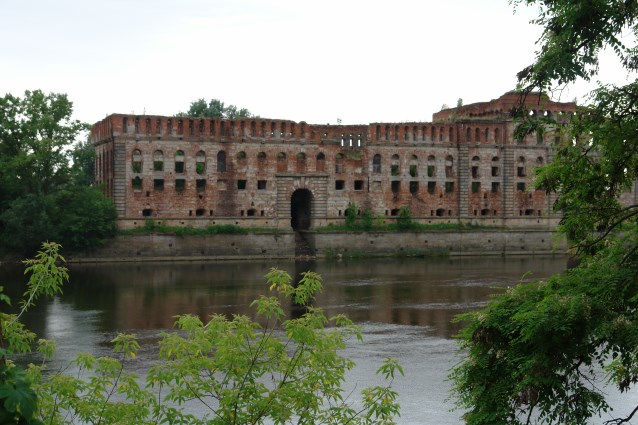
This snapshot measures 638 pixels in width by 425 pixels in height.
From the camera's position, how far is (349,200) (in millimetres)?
50938

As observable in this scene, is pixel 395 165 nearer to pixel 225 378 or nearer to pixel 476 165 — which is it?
pixel 476 165

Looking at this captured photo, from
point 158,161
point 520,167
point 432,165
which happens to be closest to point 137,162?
point 158,161

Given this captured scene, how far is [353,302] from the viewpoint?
28.5 meters

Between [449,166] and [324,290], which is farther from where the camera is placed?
[449,166]

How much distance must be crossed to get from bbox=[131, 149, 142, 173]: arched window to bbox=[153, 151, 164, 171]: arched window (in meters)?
0.77

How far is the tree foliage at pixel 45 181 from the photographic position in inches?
1652

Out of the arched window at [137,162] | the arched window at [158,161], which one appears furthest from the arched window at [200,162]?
the arched window at [137,162]

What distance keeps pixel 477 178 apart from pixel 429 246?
6.12m

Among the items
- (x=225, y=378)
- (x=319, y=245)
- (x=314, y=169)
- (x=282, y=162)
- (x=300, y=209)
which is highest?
(x=282, y=162)

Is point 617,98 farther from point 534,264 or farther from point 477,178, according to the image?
point 477,178

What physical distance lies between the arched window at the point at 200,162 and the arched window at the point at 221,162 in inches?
35.8

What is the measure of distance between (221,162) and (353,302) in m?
22.4

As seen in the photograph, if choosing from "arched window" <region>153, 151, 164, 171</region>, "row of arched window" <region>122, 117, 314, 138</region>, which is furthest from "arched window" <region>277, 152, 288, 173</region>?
"arched window" <region>153, 151, 164, 171</region>

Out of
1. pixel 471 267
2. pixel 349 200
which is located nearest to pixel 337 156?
pixel 349 200
